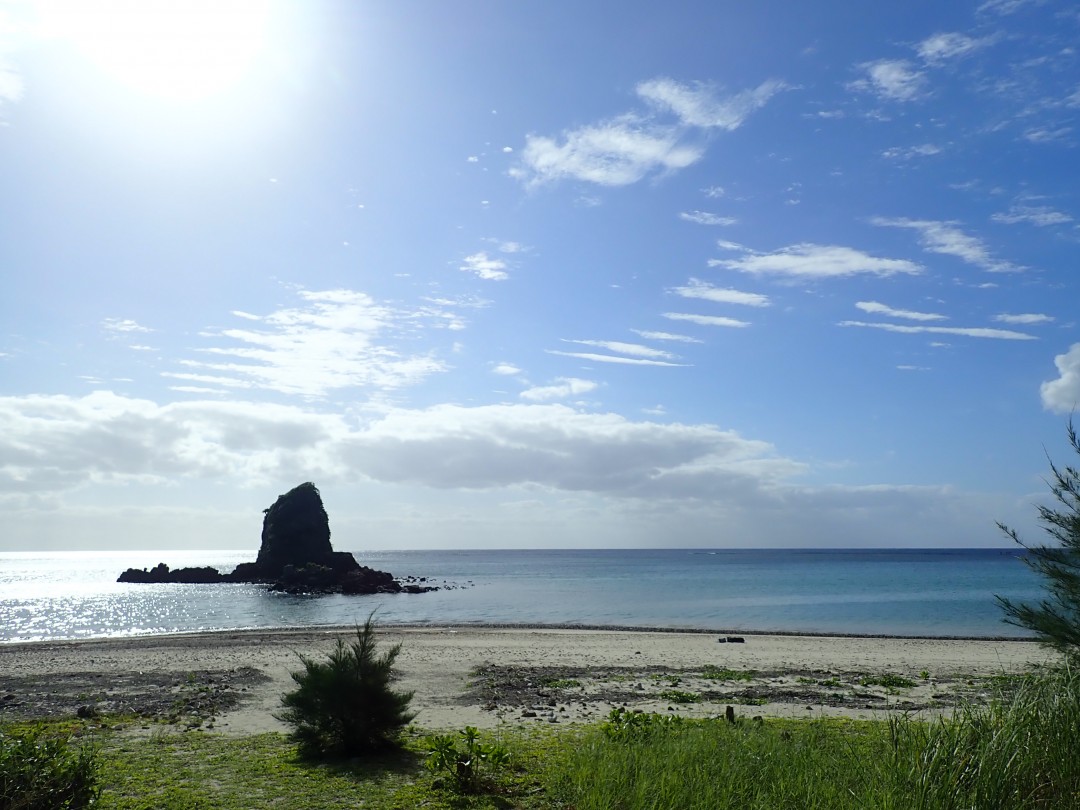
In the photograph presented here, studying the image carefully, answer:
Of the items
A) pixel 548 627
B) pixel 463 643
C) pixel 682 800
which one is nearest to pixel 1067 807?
pixel 682 800

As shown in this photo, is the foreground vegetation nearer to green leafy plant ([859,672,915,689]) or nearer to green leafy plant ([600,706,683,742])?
green leafy plant ([600,706,683,742])

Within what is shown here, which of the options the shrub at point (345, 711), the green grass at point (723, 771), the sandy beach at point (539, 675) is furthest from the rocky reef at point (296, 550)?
the green grass at point (723, 771)

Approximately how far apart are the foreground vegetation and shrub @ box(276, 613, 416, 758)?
0.42 metres

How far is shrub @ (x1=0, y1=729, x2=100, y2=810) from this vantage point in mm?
7171

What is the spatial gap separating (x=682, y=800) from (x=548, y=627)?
3780 cm

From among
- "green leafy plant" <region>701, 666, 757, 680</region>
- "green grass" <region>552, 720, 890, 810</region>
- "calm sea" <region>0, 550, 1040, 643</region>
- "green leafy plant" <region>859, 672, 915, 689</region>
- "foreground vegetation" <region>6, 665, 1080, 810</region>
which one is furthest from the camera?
"calm sea" <region>0, 550, 1040, 643</region>

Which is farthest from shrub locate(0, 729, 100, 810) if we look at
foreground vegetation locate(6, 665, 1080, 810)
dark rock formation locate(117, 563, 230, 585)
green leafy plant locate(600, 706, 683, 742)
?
dark rock formation locate(117, 563, 230, 585)

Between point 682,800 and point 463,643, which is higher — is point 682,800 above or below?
above

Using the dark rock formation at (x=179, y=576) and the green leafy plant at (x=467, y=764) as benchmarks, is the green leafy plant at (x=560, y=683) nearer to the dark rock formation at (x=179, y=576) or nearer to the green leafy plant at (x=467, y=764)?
the green leafy plant at (x=467, y=764)

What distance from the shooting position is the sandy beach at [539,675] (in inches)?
679

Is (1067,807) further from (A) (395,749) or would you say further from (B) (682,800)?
(A) (395,749)

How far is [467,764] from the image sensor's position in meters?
10.3

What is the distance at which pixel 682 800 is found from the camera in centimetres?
802

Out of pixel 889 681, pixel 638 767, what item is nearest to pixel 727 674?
pixel 889 681
